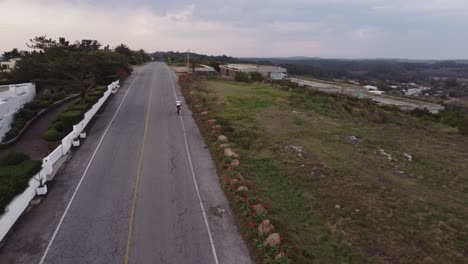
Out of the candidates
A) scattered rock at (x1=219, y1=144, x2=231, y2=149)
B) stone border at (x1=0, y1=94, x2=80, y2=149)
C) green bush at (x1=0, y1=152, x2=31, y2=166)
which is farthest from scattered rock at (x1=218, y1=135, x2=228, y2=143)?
stone border at (x1=0, y1=94, x2=80, y2=149)

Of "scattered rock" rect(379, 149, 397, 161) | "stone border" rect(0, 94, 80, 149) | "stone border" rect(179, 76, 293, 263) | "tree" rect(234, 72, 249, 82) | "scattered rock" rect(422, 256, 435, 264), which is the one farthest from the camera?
"tree" rect(234, 72, 249, 82)

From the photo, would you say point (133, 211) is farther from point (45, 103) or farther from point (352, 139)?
point (45, 103)

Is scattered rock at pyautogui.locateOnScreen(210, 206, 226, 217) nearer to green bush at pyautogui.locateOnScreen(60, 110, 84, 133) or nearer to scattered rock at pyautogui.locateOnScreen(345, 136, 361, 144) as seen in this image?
scattered rock at pyautogui.locateOnScreen(345, 136, 361, 144)

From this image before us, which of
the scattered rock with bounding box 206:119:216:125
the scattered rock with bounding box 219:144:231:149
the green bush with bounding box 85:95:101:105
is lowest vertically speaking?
the scattered rock with bounding box 219:144:231:149

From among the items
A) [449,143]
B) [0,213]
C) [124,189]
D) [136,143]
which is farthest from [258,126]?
[0,213]

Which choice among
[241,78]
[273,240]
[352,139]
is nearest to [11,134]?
[273,240]

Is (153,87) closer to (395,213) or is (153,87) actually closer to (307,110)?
(307,110)
